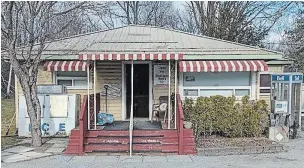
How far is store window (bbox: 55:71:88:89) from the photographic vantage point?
1330 cm

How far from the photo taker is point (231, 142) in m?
10.9

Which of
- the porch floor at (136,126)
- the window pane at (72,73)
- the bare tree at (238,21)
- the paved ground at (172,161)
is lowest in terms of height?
the paved ground at (172,161)

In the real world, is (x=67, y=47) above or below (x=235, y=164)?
above

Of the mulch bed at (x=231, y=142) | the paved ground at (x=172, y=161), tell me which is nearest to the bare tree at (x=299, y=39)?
the mulch bed at (x=231, y=142)

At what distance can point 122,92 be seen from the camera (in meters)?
13.3

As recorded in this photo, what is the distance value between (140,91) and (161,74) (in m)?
1.17

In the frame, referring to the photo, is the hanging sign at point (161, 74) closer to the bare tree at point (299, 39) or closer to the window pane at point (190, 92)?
the window pane at point (190, 92)

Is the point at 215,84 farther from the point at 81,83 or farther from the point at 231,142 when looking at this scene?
the point at 81,83

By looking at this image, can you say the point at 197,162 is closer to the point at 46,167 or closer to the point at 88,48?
the point at 46,167

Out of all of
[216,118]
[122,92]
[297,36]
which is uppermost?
[297,36]

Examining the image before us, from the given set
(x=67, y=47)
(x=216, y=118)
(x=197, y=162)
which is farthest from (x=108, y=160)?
(x=67, y=47)

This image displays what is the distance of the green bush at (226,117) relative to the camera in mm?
11625

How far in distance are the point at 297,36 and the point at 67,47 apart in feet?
54.7

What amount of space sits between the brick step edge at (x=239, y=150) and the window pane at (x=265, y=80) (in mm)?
4631
